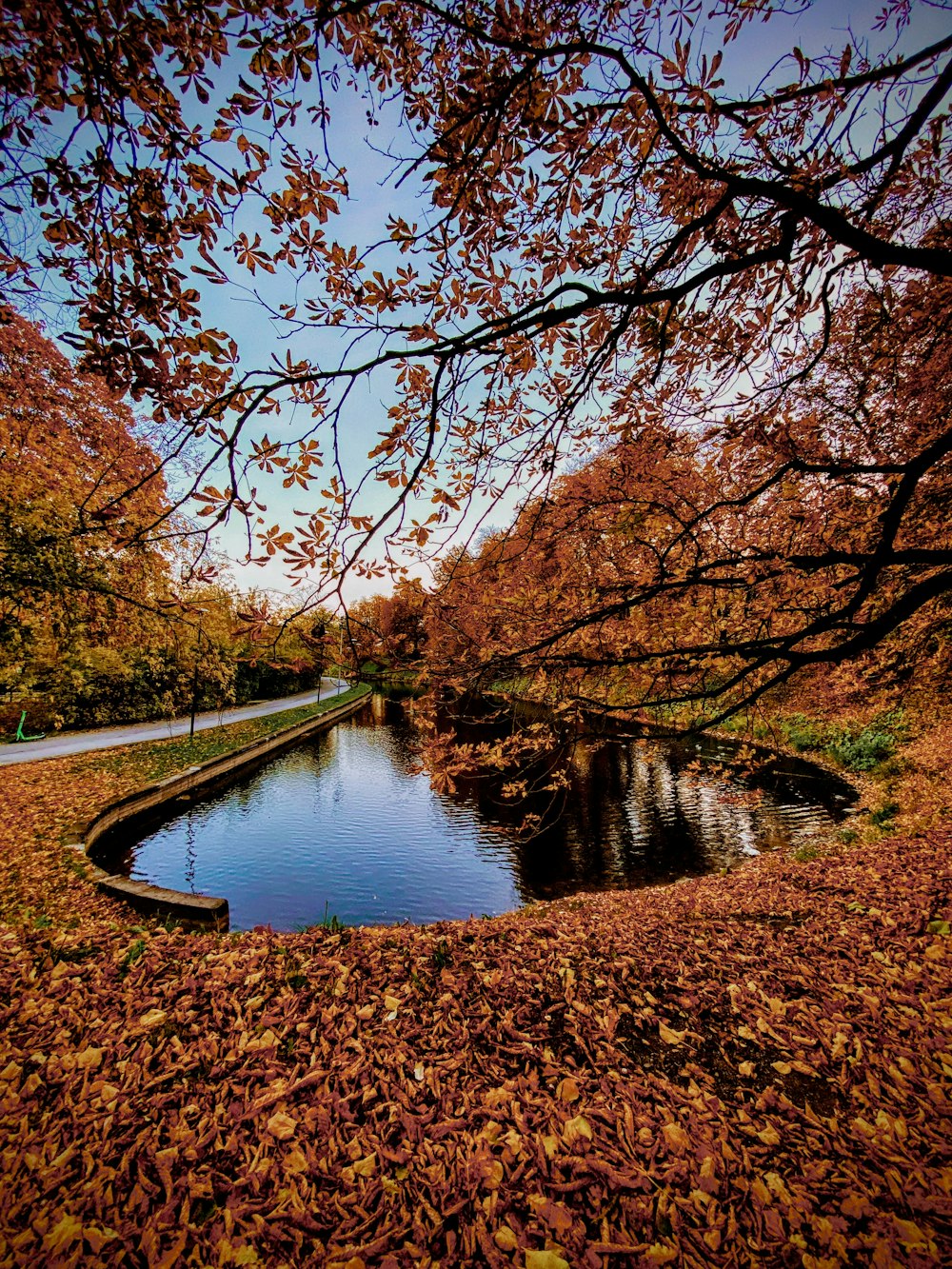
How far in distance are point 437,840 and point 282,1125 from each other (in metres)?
9.30

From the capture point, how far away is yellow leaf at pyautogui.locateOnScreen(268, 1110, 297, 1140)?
7.63 feet

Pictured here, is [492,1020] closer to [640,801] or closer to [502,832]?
[502,832]

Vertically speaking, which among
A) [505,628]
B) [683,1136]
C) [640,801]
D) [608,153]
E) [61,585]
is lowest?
[640,801]

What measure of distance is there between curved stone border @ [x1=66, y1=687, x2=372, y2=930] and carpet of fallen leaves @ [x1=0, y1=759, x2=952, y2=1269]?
5.94 ft

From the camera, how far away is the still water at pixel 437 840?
840 cm

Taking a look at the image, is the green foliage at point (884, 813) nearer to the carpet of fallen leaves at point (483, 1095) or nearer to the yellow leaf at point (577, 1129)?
the carpet of fallen leaves at point (483, 1095)

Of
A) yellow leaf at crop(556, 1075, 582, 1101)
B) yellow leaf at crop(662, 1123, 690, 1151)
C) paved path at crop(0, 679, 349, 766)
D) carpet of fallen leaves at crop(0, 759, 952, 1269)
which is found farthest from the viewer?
paved path at crop(0, 679, 349, 766)

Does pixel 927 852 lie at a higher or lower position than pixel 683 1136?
lower

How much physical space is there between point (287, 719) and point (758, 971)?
24091 millimetres

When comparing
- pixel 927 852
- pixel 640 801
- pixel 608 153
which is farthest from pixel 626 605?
pixel 640 801

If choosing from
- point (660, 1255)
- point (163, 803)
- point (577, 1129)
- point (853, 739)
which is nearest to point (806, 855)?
point (577, 1129)

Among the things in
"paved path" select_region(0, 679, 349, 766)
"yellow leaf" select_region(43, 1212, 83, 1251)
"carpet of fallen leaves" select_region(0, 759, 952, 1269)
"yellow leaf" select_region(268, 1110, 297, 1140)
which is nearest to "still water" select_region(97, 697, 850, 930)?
"carpet of fallen leaves" select_region(0, 759, 952, 1269)

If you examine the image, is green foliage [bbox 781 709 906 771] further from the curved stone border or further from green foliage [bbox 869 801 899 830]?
the curved stone border

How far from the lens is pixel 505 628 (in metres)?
4.23
